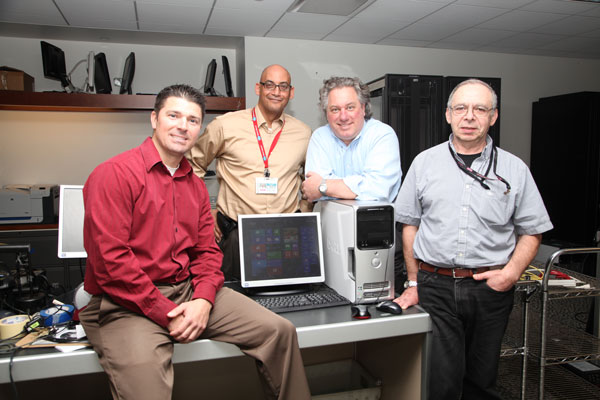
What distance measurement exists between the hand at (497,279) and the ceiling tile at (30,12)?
3.40 metres

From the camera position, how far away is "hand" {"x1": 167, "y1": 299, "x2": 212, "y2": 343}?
1.40 meters

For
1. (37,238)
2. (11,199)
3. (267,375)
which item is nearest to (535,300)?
(267,375)

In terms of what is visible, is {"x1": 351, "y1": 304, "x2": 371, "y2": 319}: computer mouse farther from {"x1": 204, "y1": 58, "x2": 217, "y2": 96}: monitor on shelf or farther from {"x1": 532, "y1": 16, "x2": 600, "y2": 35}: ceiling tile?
{"x1": 532, "y1": 16, "x2": 600, "y2": 35}: ceiling tile

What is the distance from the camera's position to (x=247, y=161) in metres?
2.29

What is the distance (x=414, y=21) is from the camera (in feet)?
12.2

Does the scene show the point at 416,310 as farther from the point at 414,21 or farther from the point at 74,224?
the point at 414,21

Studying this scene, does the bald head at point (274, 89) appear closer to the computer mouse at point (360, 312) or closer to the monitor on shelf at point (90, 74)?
the computer mouse at point (360, 312)

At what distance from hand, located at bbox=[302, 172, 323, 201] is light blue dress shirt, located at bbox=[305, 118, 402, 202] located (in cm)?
5

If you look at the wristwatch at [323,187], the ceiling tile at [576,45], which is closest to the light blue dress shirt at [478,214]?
the wristwatch at [323,187]

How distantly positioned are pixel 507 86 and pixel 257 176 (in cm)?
392

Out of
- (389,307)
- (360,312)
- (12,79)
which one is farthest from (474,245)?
(12,79)

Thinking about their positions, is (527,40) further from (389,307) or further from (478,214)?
(389,307)

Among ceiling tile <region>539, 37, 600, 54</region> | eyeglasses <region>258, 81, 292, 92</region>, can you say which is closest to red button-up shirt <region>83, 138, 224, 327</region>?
eyeglasses <region>258, 81, 292, 92</region>

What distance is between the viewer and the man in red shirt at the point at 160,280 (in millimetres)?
1330
